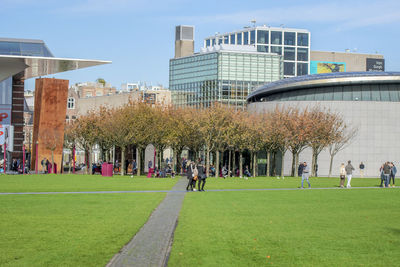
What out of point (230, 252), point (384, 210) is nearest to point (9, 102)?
point (384, 210)

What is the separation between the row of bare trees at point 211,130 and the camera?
6081 centimetres

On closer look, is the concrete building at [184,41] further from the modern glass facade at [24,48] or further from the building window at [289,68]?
the modern glass facade at [24,48]

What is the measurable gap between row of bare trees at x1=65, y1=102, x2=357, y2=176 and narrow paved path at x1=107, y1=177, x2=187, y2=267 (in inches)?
1591

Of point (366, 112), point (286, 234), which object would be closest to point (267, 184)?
point (286, 234)

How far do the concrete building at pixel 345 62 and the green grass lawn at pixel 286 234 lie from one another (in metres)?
170

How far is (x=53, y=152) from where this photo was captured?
61.9 m

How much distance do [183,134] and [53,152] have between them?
13.6 m

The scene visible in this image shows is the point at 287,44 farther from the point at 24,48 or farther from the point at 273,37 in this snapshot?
the point at 24,48

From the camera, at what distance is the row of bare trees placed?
6081 centimetres

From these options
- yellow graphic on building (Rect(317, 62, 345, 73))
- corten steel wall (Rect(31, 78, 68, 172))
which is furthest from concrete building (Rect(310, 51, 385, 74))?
corten steel wall (Rect(31, 78, 68, 172))

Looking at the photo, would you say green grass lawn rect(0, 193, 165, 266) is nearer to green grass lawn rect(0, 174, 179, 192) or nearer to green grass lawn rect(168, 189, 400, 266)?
green grass lawn rect(168, 189, 400, 266)

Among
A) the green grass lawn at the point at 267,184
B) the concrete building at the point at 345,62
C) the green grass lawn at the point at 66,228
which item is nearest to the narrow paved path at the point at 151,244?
the green grass lawn at the point at 66,228

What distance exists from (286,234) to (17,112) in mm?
58327

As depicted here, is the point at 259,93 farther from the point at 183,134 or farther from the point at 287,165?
the point at 183,134
